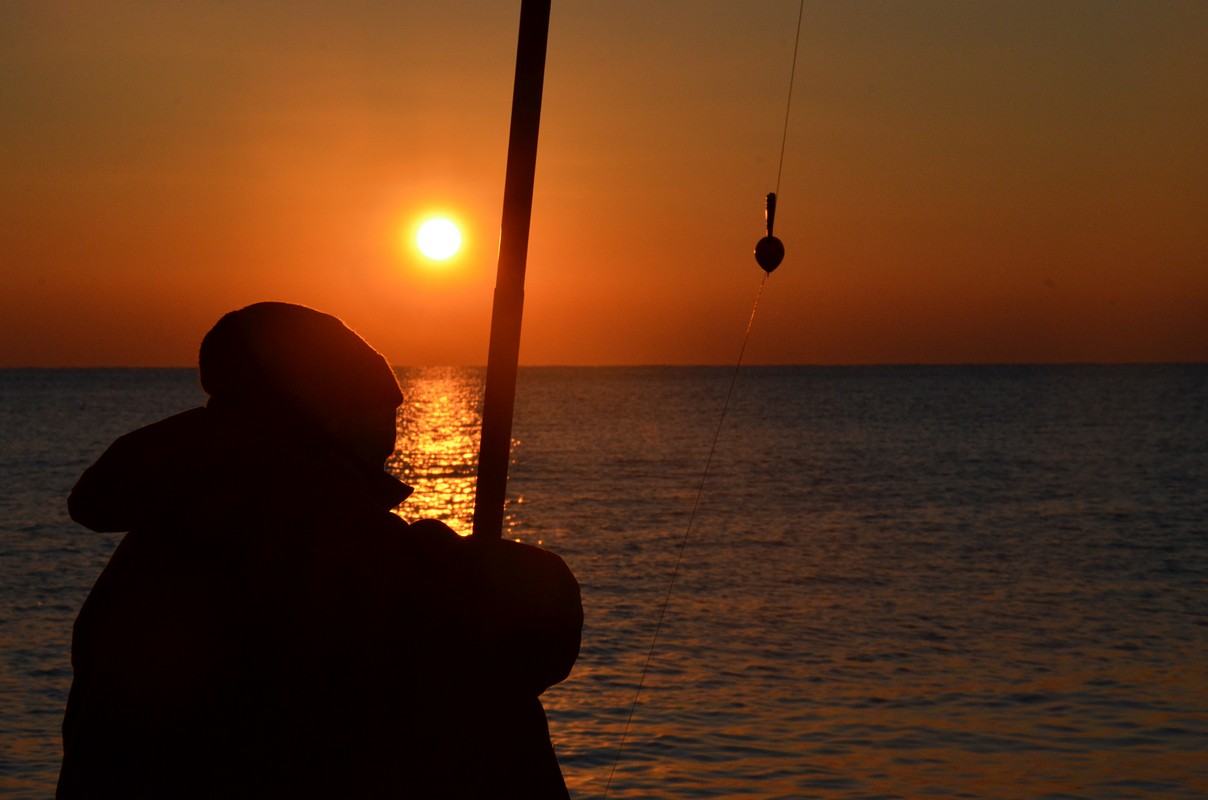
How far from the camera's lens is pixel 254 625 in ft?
5.45

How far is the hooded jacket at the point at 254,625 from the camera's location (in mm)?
1659

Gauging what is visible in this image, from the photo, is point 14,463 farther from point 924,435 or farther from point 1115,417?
point 1115,417

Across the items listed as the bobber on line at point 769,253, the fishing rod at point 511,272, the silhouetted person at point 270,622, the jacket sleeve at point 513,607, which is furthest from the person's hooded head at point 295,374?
the bobber on line at point 769,253

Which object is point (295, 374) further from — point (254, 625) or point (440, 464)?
point (440, 464)

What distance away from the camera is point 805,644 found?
15.5m

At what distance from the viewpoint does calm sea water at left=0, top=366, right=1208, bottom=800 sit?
419 inches

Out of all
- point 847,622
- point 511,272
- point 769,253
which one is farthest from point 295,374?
point 847,622

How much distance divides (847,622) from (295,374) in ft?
52.3

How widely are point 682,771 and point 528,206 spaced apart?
28.5 ft

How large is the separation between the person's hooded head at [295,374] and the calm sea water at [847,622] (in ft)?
27.9

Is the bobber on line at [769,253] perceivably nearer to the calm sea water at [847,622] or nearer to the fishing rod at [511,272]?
the fishing rod at [511,272]

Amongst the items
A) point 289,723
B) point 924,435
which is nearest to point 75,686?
point 289,723

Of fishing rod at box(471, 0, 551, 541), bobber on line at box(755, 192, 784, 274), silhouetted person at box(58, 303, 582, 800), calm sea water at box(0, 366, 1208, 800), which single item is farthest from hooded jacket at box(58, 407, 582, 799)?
calm sea water at box(0, 366, 1208, 800)

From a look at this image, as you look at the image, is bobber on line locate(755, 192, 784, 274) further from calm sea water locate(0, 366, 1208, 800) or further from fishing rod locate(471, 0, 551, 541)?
calm sea water locate(0, 366, 1208, 800)
